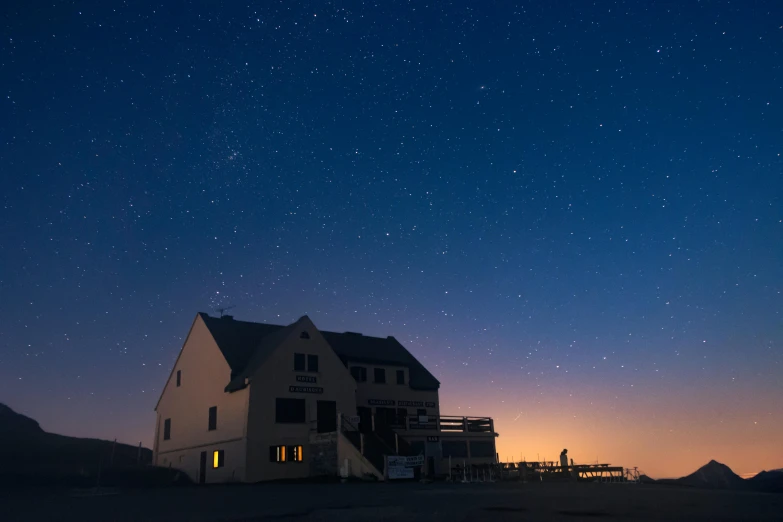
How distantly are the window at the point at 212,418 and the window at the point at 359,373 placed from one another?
1230cm

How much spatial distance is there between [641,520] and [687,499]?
28.8 feet

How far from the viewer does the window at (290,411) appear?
41438 millimetres

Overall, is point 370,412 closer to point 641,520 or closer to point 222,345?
point 222,345

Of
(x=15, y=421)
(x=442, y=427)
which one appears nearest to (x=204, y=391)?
(x=442, y=427)

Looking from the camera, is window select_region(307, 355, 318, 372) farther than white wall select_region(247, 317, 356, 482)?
Yes

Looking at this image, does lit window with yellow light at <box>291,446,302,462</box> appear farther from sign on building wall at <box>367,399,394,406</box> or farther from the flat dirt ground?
the flat dirt ground

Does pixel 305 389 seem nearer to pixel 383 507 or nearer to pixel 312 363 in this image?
pixel 312 363

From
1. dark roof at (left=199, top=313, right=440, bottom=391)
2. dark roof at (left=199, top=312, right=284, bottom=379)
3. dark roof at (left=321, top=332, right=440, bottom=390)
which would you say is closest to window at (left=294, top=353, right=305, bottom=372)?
dark roof at (left=199, top=313, right=440, bottom=391)

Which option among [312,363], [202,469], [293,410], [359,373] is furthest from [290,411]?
[359,373]

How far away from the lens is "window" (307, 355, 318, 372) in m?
44.2

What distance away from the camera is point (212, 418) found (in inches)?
1751

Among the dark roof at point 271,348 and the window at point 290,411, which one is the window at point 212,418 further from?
the window at point 290,411

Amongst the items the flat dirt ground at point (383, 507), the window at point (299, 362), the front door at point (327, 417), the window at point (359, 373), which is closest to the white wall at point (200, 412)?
the window at point (299, 362)

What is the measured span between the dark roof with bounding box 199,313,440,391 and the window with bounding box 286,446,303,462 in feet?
17.7
